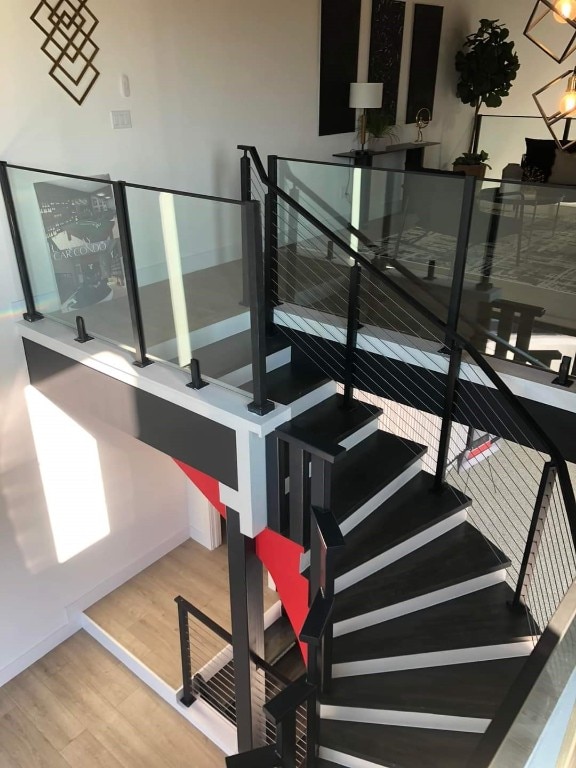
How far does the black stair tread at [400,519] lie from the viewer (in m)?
3.21

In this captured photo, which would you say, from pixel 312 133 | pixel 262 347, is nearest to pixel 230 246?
pixel 262 347

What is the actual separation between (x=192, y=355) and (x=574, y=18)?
2008 mm

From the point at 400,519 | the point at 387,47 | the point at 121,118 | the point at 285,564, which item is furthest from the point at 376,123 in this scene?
the point at 285,564

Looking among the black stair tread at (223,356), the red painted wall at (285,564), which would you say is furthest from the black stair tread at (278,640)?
the black stair tread at (223,356)

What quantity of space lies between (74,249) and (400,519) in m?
2.31

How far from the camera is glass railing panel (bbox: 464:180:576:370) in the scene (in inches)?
119

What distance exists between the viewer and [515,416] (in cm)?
287

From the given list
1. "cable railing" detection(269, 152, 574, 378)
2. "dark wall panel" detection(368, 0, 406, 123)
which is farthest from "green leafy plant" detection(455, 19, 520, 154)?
"cable railing" detection(269, 152, 574, 378)

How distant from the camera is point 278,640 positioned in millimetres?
4949

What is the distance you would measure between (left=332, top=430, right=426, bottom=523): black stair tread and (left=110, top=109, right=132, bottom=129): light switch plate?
2.46m

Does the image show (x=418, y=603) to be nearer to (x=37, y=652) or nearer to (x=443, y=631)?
(x=443, y=631)

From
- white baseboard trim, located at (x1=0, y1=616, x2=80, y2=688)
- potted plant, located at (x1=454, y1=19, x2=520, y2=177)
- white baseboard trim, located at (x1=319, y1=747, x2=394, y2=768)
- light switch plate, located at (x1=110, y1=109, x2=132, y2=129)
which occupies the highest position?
potted plant, located at (x1=454, y1=19, x2=520, y2=177)

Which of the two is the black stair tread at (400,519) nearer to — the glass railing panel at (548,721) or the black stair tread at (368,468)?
the black stair tread at (368,468)

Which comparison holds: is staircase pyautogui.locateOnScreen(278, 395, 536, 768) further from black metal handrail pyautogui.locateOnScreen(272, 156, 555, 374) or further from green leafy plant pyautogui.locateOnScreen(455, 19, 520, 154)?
green leafy plant pyautogui.locateOnScreen(455, 19, 520, 154)
